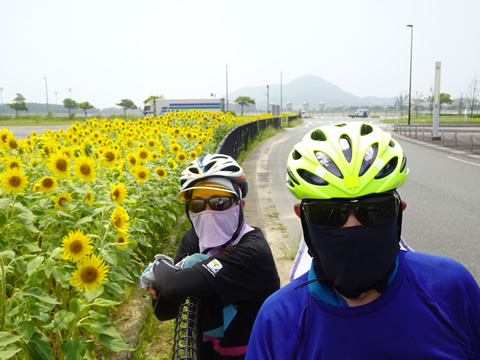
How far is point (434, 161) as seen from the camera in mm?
16219

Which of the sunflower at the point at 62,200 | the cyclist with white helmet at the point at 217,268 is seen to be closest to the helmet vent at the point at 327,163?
the cyclist with white helmet at the point at 217,268

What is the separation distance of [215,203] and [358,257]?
116cm

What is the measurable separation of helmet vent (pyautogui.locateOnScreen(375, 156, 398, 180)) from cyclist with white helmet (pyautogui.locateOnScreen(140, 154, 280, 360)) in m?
1.00

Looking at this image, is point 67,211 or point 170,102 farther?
point 170,102

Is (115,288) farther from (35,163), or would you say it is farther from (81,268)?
(35,163)

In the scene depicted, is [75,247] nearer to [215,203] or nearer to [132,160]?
[215,203]

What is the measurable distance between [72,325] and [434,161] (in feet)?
51.4

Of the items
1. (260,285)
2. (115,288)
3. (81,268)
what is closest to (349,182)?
(260,285)

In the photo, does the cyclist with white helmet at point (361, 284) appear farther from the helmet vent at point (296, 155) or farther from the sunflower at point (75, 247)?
the sunflower at point (75, 247)

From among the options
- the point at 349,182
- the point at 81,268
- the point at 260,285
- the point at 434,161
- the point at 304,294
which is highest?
the point at 349,182

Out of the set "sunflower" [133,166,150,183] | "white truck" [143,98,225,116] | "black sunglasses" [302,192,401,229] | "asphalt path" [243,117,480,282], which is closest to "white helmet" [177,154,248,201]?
"black sunglasses" [302,192,401,229]

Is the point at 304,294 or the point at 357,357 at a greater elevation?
the point at 304,294

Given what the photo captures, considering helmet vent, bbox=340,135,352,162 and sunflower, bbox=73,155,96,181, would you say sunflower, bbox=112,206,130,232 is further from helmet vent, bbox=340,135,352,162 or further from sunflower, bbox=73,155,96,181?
helmet vent, bbox=340,135,352,162

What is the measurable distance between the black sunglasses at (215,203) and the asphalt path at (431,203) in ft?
12.7
